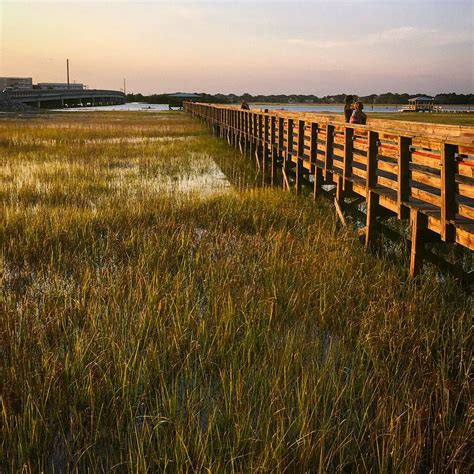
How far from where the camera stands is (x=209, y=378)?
4234 millimetres

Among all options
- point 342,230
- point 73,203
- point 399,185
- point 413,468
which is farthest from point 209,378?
point 73,203

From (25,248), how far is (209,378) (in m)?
4.66

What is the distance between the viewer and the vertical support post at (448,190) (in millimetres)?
5664

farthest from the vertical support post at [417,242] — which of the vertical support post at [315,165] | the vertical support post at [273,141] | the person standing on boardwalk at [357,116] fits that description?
the vertical support post at [273,141]

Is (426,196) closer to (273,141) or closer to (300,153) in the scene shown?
(300,153)

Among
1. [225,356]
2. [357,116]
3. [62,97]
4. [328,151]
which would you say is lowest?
[225,356]

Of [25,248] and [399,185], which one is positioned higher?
[399,185]

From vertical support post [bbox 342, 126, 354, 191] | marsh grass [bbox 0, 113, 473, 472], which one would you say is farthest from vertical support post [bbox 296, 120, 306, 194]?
marsh grass [bbox 0, 113, 473, 472]

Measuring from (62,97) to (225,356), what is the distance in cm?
12209

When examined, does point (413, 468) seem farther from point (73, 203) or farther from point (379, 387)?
point (73, 203)

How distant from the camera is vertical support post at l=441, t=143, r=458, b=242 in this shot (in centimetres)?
566

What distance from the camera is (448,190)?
18.6ft

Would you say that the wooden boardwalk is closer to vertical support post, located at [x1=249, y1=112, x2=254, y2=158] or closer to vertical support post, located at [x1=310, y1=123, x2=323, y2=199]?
vertical support post, located at [x1=310, y1=123, x2=323, y2=199]

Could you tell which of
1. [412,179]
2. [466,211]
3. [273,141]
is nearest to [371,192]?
[412,179]
